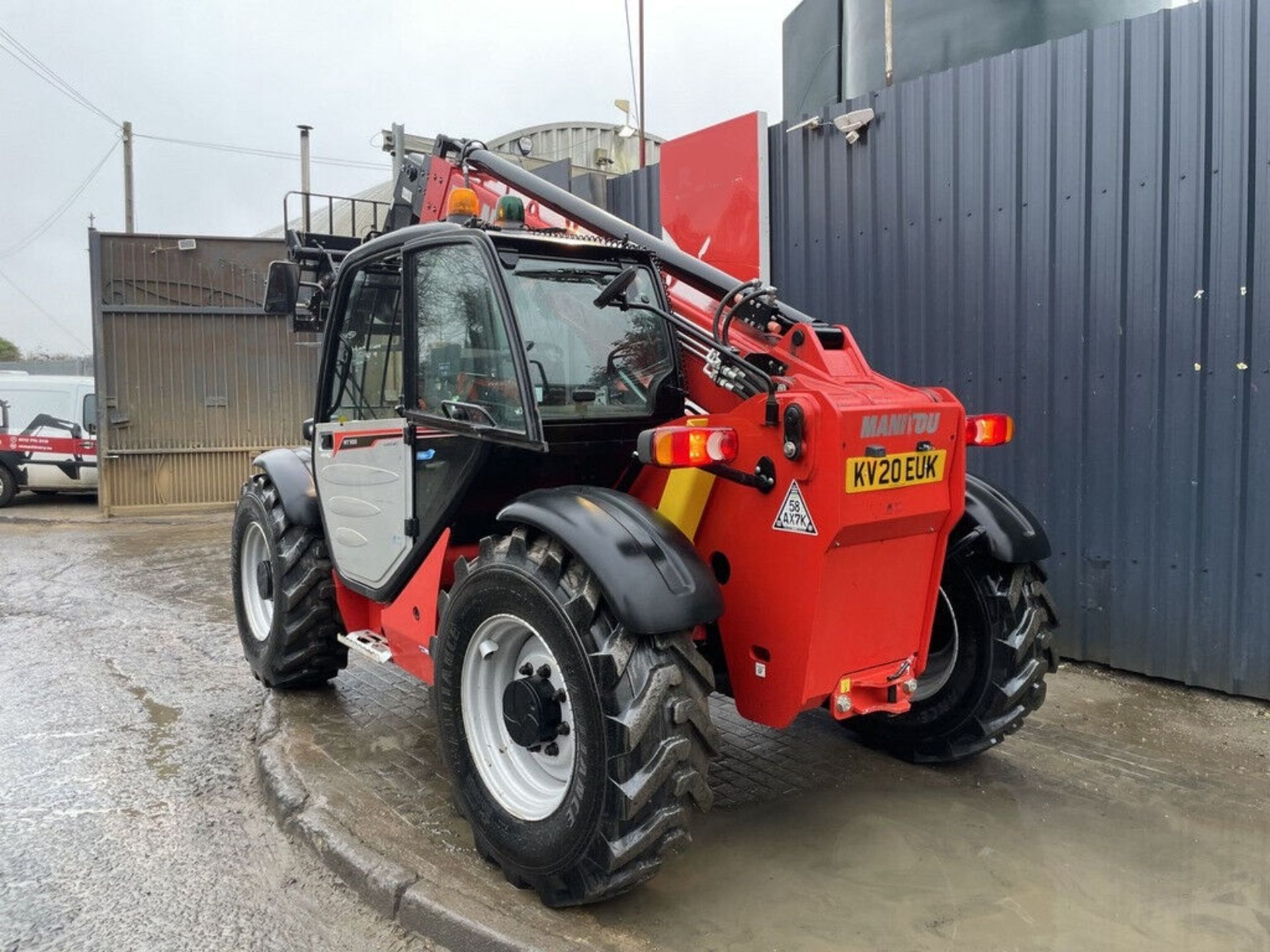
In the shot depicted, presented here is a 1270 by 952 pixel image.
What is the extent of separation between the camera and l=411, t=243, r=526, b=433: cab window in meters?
3.64

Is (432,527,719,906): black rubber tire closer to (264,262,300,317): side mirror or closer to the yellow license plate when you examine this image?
the yellow license plate

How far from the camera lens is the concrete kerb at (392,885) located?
10.1ft

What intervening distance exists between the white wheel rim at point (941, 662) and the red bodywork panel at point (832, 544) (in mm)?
727

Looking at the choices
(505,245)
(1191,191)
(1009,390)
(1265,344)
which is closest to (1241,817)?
(1265,344)

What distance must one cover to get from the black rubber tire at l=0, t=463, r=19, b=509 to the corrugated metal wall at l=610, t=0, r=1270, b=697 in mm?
13799

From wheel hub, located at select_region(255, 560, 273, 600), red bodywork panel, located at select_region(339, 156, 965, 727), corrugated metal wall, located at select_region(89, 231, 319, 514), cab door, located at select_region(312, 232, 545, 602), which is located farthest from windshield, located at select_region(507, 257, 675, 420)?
corrugated metal wall, located at select_region(89, 231, 319, 514)

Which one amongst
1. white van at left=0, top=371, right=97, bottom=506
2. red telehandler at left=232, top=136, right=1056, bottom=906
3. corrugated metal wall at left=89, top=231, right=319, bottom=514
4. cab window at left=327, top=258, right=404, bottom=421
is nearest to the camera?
red telehandler at left=232, top=136, right=1056, bottom=906

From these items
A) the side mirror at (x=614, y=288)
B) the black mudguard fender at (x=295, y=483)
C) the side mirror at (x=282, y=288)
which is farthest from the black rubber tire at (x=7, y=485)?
the side mirror at (x=614, y=288)

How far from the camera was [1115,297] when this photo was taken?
532cm

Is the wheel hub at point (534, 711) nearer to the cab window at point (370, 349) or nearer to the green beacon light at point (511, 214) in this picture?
the cab window at point (370, 349)

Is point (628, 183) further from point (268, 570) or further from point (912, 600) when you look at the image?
point (912, 600)

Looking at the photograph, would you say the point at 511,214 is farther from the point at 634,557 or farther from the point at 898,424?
the point at 898,424

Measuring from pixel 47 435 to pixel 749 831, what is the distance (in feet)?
47.4

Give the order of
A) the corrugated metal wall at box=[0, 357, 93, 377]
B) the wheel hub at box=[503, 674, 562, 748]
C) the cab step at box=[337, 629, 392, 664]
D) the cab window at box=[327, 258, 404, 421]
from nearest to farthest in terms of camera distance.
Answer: the wheel hub at box=[503, 674, 562, 748]
the cab window at box=[327, 258, 404, 421]
the cab step at box=[337, 629, 392, 664]
the corrugated metal wall at box=[0, 357, 93, 377]
